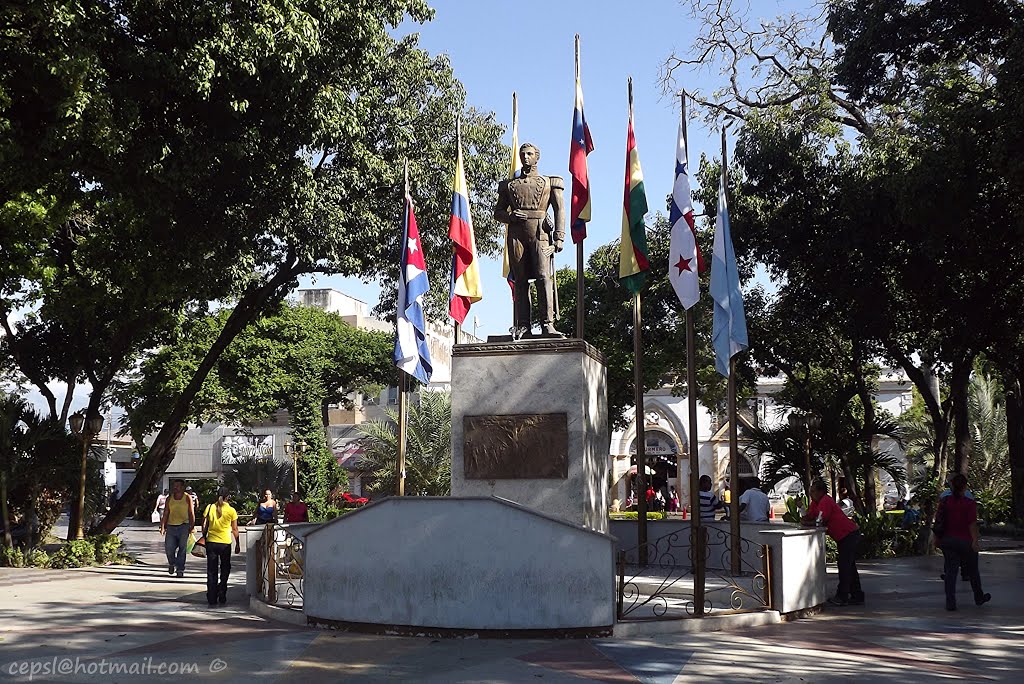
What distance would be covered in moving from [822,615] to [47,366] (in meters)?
18.8

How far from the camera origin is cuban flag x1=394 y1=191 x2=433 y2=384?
1625 centimetres

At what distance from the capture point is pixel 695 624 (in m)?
10.2

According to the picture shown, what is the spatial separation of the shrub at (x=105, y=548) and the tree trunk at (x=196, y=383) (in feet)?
3.15

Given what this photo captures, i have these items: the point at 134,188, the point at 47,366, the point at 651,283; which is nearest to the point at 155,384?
the point at 47,366

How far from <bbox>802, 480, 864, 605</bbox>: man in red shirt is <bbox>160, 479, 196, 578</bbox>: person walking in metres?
9.46

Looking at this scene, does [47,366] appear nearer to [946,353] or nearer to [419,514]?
[419,514]

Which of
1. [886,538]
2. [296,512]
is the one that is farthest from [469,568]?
[886,538]

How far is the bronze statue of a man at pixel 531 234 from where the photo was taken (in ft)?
43.5

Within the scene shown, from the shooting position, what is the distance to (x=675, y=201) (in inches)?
541

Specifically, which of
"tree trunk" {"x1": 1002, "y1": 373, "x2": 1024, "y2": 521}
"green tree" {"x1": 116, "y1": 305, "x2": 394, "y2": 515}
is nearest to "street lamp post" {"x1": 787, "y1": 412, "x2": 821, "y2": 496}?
"tree trunk" {"x1": 1002, "y1": 373, "x2": 1024, "y2": 521}

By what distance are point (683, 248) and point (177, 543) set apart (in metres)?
9.84

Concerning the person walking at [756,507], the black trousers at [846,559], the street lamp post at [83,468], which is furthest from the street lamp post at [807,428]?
the street lamp post at [83,468]

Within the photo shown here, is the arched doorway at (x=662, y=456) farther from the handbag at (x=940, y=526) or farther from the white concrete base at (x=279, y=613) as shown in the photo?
the white concrete base at (x=279, y=613)

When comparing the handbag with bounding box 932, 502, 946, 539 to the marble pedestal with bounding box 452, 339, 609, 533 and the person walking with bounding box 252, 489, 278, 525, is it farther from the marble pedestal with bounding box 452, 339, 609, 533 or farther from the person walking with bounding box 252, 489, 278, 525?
the person walking with bounding box 252, 489, 278, 525
